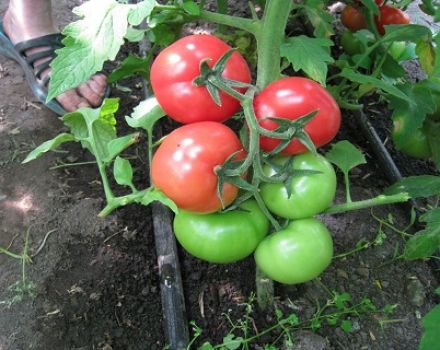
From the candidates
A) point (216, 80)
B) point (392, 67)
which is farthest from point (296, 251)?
point (392, 67)

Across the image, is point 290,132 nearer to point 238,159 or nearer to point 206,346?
point 238,159

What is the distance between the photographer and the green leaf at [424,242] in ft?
3.54

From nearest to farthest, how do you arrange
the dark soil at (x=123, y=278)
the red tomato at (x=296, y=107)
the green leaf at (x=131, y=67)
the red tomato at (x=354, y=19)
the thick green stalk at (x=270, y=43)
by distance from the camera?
Result: the red tomato at (x=296, y=107) → the thick green stalk at (x=270, y=43) → the dark soil at (x=123, y=278) → the green leaf at (x=131, y=67) → the red tomato at (x=354, y=19)

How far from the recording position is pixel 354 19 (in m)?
1.74

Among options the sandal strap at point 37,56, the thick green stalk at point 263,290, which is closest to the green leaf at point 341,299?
the thick green stalk at point 263,290

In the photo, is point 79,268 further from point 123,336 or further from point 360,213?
point 360,213

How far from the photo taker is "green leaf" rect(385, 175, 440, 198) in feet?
3.86

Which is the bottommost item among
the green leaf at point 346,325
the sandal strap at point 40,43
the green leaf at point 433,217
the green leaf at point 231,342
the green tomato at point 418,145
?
the green leaf at point 346,325

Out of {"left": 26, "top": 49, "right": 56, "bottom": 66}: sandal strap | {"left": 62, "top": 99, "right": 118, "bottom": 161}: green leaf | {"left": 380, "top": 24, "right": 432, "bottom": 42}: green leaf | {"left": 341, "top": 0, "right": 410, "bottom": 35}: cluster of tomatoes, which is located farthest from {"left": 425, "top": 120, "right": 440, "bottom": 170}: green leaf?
{"left": 26, "top": 49, "right": 56, "bottom": 66}: sandal strap

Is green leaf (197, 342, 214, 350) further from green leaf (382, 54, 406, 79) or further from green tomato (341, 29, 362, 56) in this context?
green tomato (341, 29, 362, 56)

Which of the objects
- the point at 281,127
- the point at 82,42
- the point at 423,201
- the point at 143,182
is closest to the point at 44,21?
the point at 143,182

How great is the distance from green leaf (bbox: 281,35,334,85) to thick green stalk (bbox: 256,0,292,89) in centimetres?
3

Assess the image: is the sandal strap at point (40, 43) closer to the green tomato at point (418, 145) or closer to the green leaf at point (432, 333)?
the green tomato at point (418, 145)

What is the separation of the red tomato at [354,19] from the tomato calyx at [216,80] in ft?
3.27
